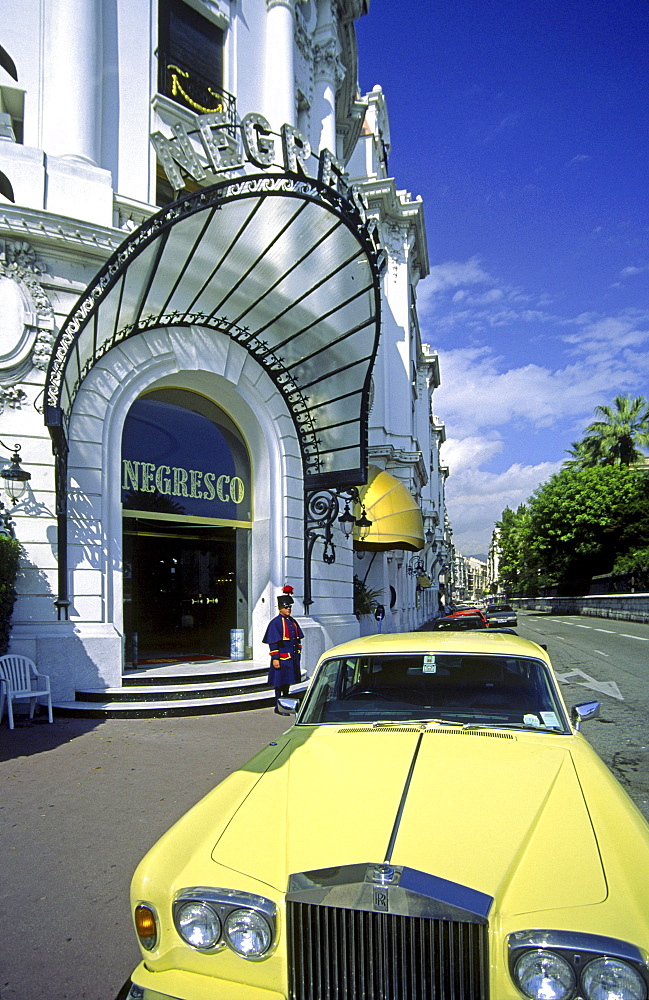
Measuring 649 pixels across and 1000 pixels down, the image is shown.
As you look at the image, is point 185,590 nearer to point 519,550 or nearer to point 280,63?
point 280,63

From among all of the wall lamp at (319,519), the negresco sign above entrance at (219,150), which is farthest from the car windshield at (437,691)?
the wall lamp at (319,519)

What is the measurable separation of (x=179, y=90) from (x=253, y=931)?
15758mm

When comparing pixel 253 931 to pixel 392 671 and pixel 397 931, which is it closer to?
pixel 397 931

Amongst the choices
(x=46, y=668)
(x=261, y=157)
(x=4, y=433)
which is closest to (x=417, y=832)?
(x=46, y=668)

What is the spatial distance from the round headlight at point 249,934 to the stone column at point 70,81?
1250 cm

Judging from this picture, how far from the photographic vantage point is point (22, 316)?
10305mm

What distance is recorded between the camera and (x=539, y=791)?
269cm

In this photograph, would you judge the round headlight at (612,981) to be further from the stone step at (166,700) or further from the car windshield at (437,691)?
the stone step at (166,700)

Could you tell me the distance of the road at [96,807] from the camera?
321cm

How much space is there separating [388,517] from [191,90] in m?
11.8

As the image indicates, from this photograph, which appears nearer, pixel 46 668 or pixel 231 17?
pixel 46 668

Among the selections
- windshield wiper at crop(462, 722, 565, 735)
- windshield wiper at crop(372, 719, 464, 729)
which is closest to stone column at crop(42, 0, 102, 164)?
windshield wiper at crop(372, 719, 464, 729)

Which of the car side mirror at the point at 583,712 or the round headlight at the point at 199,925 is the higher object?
the car side mirror at the point at 583,712

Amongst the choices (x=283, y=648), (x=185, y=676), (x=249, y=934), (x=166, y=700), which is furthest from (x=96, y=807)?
(x=185, y=676)
